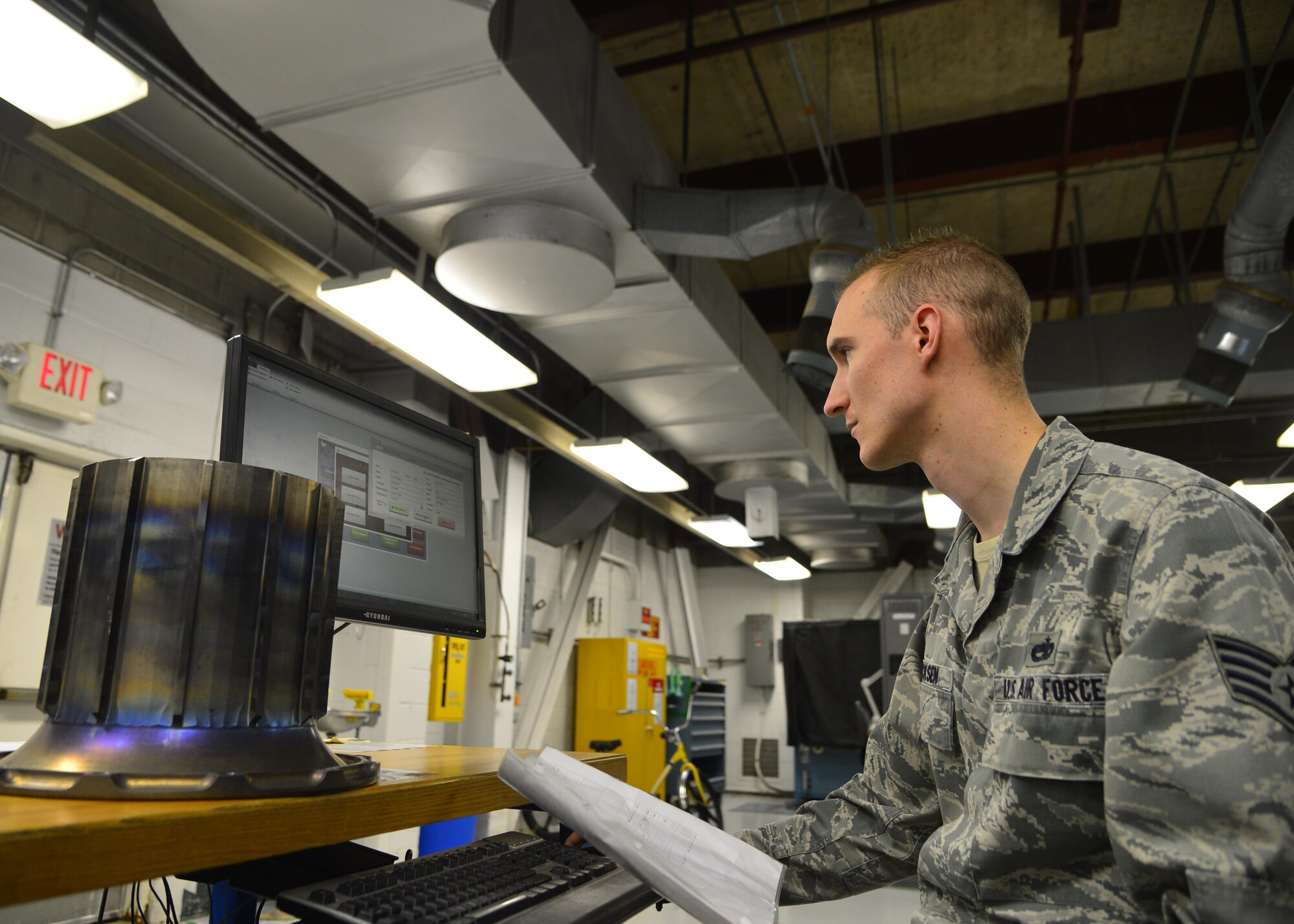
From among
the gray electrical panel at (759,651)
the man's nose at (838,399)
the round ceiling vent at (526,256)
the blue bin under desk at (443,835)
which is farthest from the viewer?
the gray electrical panel at (759,651)

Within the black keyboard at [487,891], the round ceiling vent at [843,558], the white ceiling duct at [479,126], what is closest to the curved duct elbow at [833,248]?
the white ceiling duct at [479,126]

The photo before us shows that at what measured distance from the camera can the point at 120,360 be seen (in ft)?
12.6

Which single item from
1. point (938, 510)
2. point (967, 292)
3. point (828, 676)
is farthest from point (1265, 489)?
point (967, 292)

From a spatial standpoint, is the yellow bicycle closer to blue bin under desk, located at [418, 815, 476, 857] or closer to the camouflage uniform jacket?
blue bin under desk, located at [418, 815, 476, 857]

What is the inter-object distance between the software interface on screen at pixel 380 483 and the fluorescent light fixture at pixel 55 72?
1.49 metres

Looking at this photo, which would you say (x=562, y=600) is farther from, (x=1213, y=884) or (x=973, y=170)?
(x=1213, y=884)

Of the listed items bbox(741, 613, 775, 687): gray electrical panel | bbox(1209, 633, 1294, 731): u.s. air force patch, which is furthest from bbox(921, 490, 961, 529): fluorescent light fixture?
bbox(1209, 633, 1294, 731): u.s. air force patch

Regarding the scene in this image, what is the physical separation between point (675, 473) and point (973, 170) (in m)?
2.48

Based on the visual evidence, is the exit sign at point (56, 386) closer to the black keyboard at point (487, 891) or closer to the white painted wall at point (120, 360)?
the white painted wall at point (120, 360)

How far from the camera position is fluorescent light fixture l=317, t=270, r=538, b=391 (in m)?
3.18

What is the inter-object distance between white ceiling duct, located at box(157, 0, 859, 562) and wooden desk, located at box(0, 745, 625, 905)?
6.63 feet

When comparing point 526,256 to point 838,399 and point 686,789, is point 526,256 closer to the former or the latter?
point 838,399

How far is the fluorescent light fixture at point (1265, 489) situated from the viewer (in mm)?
5672

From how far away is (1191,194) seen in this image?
16.9 feet
